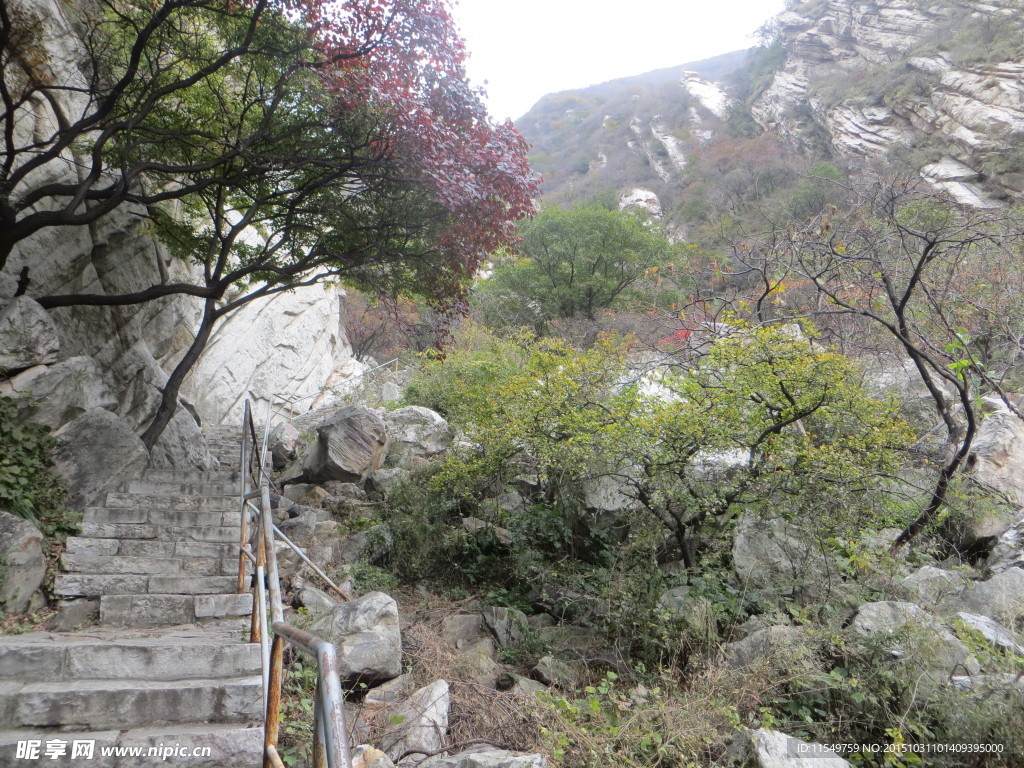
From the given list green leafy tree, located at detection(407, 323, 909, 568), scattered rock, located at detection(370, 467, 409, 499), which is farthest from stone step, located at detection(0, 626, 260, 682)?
scattered rock, located at detection(370, 467, 409, 499)

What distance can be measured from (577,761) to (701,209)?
3008 centimetres

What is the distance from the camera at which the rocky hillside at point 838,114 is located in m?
22.0

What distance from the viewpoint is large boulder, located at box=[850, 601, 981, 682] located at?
11.5ft

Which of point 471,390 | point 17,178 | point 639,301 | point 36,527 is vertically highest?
point 17,178

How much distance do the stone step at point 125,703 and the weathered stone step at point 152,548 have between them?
1.78 meters

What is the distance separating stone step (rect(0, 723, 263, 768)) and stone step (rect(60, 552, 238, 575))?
74.3 inches

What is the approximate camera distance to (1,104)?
22.5ft

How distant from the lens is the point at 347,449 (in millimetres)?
9156

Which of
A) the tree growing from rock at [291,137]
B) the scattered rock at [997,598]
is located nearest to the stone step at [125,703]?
the tree growing from rock at [291,137]

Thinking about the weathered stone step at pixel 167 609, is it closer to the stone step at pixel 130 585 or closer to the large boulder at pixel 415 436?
the stone step at pixel 130 585

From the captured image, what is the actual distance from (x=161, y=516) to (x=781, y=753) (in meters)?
5.44

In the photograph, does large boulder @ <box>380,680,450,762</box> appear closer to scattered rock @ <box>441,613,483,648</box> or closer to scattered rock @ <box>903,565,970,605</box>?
scattered rock @ <box>441,613,483,648</box>

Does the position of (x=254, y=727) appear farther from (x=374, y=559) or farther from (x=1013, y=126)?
(x=1013, y=126)

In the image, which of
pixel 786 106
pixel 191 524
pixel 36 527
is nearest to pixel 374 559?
pixel 191 524
